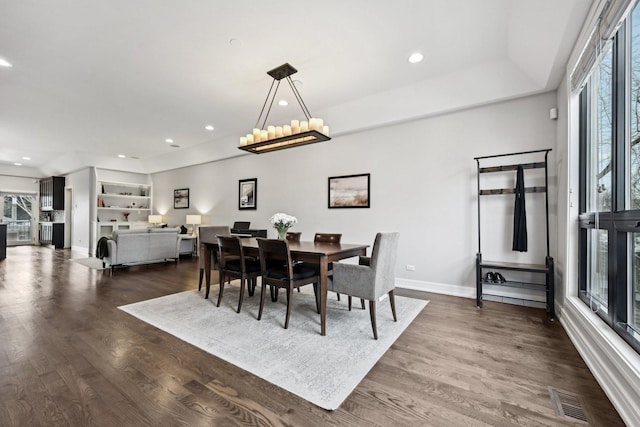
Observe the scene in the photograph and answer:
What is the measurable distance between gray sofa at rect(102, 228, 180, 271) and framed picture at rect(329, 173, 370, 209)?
150 inches

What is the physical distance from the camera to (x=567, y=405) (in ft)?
5.22

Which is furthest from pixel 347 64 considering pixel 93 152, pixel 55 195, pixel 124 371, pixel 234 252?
pixel 55 195

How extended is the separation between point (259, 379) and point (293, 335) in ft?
2.24

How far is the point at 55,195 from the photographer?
9359 millimetres

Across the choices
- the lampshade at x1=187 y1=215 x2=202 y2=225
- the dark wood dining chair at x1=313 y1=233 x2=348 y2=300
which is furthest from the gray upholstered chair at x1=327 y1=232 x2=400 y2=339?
the lampshade at x1=187 y1=215 x2=202 y2=225

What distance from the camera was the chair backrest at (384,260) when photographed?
8.16 ft

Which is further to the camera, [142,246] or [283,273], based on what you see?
[142,246]

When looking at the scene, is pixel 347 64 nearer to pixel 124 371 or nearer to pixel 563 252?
pixel 563 252

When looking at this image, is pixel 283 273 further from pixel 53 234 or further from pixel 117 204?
pixel 53 234

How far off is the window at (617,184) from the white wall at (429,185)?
42.9 inches

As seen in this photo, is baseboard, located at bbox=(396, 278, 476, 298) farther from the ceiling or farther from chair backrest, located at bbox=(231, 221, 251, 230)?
chair backrest, located at bbox=(231, 221, 251, 230)

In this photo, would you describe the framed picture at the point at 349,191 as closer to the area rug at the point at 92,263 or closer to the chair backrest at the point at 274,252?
the chair backrest at the point at 274,252

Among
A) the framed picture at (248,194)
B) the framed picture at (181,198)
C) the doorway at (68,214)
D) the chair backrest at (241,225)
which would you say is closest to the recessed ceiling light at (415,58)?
the framed picture at (248,194)

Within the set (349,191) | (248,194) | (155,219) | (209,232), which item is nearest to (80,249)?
(155,219)
